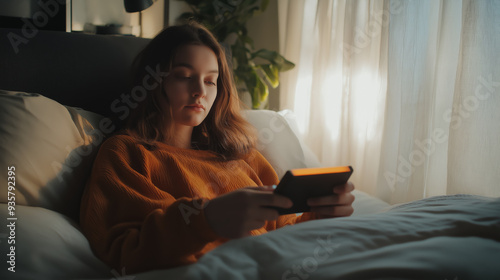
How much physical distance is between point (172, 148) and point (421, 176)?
2.63 feet

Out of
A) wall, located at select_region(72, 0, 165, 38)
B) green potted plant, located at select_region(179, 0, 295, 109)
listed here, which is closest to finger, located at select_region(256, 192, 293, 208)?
green potted plant, located at select_region(179, 0, 295, 109)

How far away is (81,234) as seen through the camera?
30.7 inches

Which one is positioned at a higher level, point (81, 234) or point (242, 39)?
point (242, 39)

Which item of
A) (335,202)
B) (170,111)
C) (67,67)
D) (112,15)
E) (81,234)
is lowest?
(81,234)

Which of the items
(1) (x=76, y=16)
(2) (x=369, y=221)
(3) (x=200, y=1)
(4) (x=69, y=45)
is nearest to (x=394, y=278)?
(2) (x=369, y=221)

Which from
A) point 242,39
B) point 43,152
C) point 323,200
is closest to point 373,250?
point 323,200

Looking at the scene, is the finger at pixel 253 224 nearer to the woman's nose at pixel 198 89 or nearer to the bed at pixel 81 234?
the bed at pixel 81 234

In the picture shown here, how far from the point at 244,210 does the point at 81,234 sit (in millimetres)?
372

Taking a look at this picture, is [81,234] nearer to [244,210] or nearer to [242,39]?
[244,210]

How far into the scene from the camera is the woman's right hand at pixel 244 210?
628mm

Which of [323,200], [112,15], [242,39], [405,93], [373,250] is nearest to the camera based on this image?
[373,250]

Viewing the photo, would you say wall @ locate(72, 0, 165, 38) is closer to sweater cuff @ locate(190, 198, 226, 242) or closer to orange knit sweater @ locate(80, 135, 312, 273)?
orange knit sweater @ locate(80, 135, 312, 273)

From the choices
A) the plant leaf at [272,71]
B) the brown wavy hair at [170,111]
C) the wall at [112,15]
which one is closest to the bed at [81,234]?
the brown wavy hair at [170,111]

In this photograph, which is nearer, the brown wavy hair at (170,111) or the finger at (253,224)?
the finger at (253,224)
